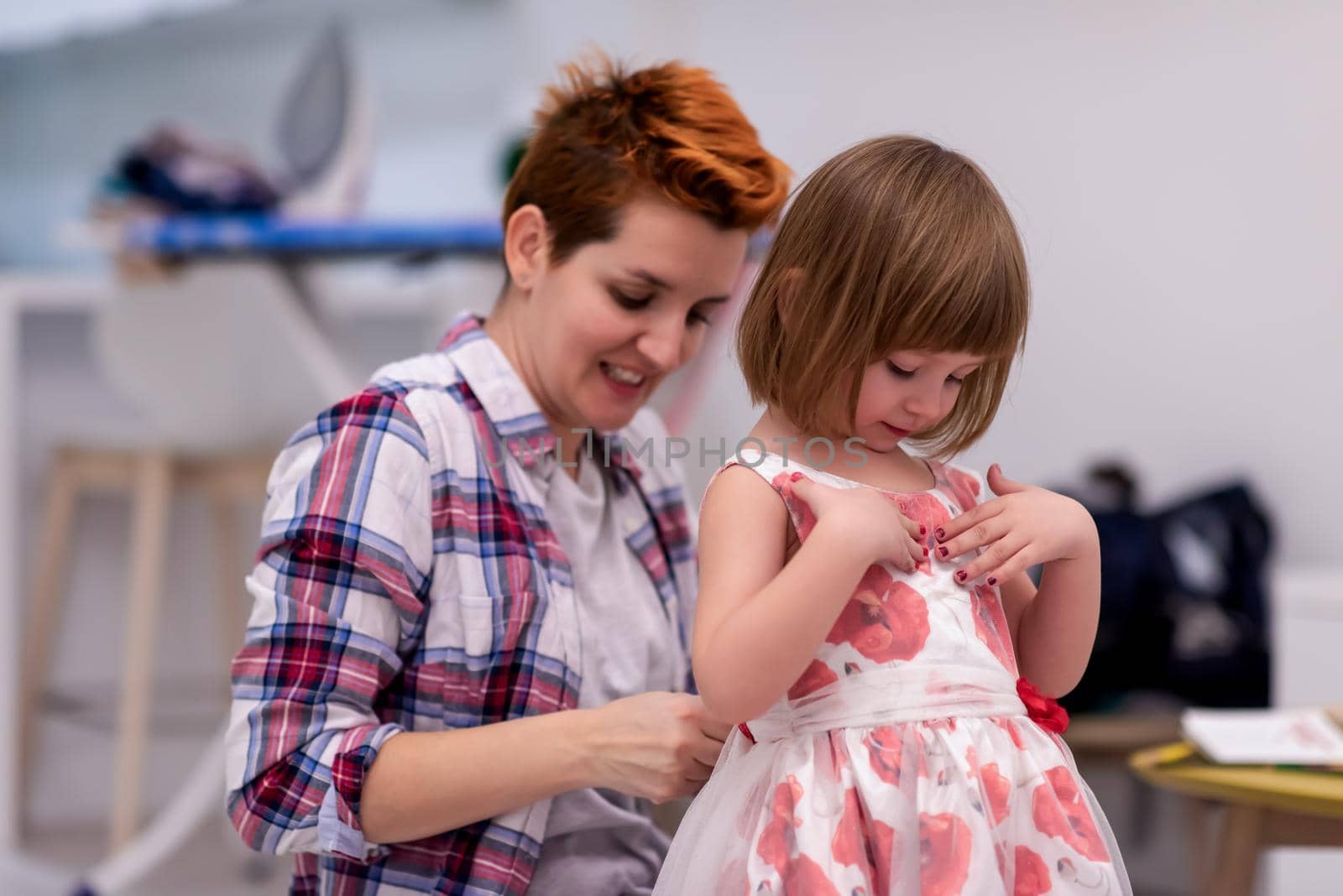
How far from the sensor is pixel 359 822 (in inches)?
38.4

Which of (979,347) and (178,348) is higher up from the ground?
(979,347)

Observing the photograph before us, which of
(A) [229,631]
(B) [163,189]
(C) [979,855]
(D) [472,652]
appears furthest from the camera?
(A) [229,631]

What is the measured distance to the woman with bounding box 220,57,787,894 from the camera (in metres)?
0.96

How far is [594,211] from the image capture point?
110cm

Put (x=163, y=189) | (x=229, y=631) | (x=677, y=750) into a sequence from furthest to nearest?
(x=229, y=631) → (x=163, y=189) → (x=677, y=750)

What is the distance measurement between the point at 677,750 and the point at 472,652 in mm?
197

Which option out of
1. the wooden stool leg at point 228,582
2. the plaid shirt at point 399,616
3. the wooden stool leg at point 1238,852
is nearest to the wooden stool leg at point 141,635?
the wooden stool leg at point 228,582

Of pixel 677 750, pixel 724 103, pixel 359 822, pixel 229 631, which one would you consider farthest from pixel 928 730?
pixel 229 631

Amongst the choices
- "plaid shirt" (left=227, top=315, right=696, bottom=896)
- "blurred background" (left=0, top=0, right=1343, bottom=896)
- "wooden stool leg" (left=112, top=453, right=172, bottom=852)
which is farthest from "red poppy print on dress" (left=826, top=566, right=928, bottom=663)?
"wooden stool leg" (left=112, top=453, right=172, bottom=852)

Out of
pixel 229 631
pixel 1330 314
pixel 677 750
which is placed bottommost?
pixel 229 631

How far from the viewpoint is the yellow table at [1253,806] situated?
1214mm

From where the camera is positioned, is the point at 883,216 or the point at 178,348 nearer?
the point at 883,216

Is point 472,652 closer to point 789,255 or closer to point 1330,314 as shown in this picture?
point 789,255

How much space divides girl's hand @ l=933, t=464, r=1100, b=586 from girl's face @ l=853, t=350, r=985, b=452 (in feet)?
0.23
